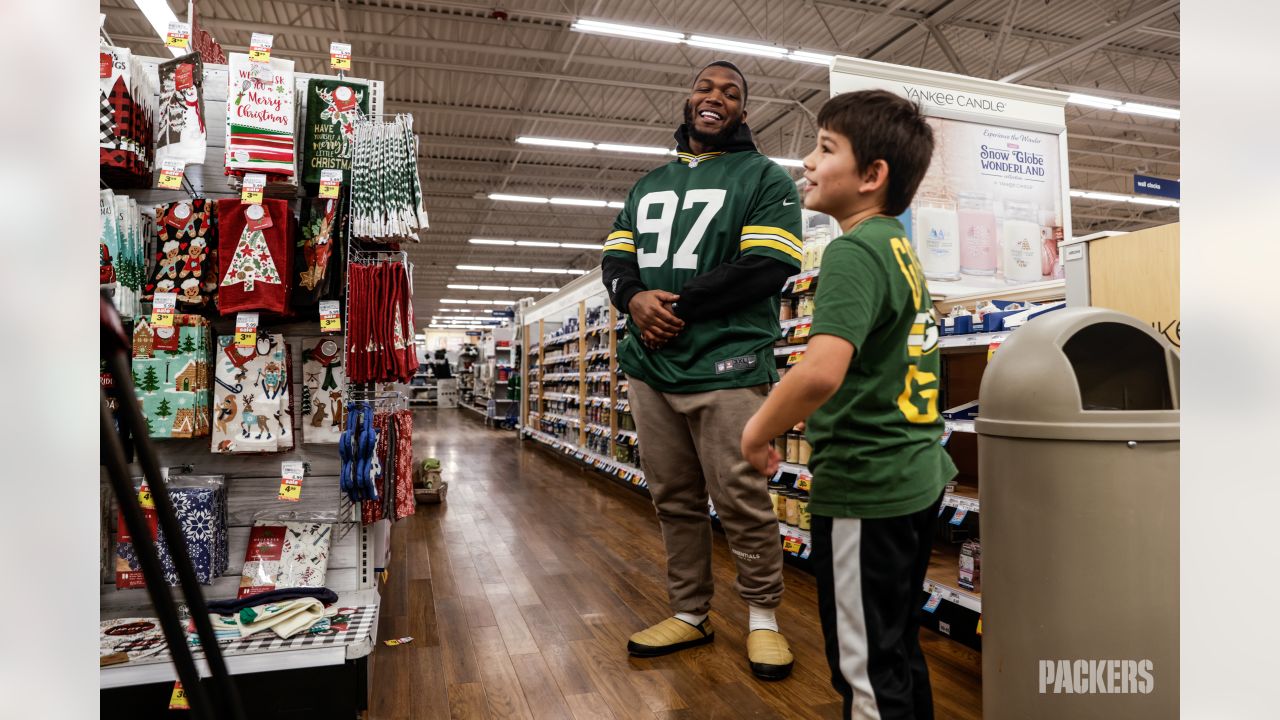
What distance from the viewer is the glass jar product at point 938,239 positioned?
3.74m

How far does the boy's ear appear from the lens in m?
1.44

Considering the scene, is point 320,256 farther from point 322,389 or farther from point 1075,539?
point 1075,539

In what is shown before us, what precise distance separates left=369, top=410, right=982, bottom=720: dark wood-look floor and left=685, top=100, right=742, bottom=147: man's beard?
1.74 metres

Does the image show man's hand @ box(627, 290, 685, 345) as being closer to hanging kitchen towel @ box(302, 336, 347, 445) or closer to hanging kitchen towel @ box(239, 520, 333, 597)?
hanging kitchen towel @ box(302, 336, 347, 445)

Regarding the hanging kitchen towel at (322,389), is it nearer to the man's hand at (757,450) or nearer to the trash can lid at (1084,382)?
the man's hand at (757,450)

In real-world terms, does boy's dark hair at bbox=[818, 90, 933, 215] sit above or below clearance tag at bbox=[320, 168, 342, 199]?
below

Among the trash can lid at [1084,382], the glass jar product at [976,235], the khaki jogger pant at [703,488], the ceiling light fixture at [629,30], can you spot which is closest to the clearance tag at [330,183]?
the khaki jogger pant at [703,488]

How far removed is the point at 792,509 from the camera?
3906 mm

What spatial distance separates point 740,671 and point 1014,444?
127 centimetres

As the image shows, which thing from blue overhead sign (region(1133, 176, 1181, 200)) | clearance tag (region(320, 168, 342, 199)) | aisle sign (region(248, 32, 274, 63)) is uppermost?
blue overhead sign (region(1133, 176, 1181, 200))

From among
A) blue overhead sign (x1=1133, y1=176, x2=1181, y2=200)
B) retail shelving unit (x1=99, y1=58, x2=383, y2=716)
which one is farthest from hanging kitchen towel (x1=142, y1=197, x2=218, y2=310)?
blue overhead sign (x1=1133, y1=176, x2=1181, y2=200)

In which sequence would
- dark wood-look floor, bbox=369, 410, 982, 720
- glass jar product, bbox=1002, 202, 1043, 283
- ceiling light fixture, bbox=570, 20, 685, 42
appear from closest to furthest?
1. dark wood-look floor, bbox=369, 410, 982, 720
2. glass jar product, bbox=1002, 202, 1043, 283
3. ceiling light fixture, bbox=570, 20, 685, 42
